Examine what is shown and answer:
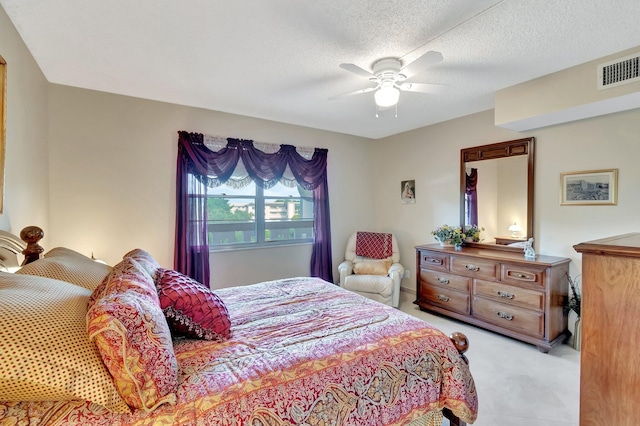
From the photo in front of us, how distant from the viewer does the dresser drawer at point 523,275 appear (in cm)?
271

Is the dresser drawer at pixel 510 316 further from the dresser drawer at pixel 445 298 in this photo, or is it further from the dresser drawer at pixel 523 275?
the dresser drawer at pixel 523 275

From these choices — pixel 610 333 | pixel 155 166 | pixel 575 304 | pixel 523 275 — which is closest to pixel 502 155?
pixel 523 275

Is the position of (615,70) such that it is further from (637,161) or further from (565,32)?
(637,161)

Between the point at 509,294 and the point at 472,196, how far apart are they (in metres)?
1.26

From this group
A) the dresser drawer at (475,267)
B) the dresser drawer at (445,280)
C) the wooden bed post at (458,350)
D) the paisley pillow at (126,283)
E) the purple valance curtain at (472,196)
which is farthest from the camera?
the purple valance curtain at (472,196)

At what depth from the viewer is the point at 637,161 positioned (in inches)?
97.7

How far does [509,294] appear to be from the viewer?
290 cm

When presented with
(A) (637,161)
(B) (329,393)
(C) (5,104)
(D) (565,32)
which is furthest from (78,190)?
(A) (637,161)

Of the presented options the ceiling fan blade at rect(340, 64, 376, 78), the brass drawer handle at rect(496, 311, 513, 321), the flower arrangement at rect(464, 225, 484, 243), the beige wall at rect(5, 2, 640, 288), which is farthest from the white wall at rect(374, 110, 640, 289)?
the ceiling fan blade at rect(340, 64, 376, 78)

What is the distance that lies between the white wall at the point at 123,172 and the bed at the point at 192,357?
129cm

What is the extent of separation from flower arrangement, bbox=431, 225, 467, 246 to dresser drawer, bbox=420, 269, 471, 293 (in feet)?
1.34

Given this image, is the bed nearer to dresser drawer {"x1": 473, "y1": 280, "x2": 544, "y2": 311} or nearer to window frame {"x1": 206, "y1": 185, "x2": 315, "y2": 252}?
dresser drawer {"x1": 473, "y1": 280, "x2": 544, "y2": 311}

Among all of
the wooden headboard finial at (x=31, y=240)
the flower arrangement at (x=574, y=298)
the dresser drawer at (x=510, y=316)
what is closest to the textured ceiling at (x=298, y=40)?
A: the wooden headboard finial at (x=31, y=240)

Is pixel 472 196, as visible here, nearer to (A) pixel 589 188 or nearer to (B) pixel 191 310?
(A) pixel 589 188
